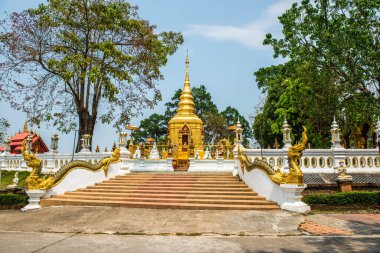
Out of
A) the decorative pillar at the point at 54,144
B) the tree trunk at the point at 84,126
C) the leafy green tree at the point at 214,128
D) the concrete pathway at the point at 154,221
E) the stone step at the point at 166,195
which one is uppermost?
the leafy green tree at the point at 214,128

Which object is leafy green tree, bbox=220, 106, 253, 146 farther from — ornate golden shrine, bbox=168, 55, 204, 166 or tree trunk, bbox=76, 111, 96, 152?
tree trunk, bbox=76, 111, 96, 152

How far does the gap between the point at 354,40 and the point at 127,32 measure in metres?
12.5

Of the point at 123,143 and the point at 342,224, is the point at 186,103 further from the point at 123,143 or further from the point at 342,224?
the point at 342,224

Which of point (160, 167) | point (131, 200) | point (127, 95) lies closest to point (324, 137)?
point (160, 167)

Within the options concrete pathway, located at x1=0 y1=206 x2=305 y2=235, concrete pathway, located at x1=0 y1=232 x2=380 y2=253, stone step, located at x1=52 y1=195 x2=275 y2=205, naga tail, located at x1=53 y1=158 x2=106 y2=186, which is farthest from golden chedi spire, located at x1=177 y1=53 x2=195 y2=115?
concrete pathway, located at x1=0 y1=232 x2=380 y2=253

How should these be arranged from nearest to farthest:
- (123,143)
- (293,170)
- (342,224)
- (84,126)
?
(342,224) → (293,170) → (123,143) → (84,126)

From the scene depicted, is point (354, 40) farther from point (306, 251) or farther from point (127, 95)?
point (127, 95)

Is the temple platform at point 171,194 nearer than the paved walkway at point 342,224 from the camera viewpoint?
No

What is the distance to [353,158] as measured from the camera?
42.6 ft

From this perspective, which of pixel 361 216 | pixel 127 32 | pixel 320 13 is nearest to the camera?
pixel 361 216

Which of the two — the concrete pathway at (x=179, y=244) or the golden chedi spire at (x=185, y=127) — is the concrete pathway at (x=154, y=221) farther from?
the golden chedi spire at (x=185, y=127)

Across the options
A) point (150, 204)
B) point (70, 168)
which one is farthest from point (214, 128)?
point (150, 204)

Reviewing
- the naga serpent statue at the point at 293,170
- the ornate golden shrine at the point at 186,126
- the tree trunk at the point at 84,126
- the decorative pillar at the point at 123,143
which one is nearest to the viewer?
Result: the naga serpent statue at the point at 293,170

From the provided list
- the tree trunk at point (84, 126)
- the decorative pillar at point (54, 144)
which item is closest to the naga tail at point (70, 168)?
the tree trunk at point (84, 126)
